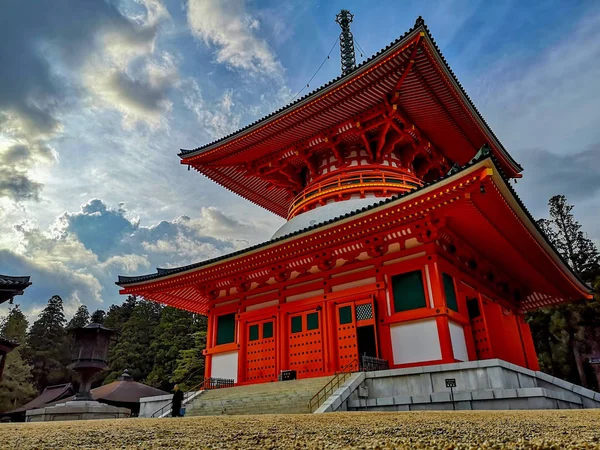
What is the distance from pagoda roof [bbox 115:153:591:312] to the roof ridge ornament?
16.0 meters

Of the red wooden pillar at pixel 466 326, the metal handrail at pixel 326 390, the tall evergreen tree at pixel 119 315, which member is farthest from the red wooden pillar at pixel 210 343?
the tall evergreen tree at pixel 119 315

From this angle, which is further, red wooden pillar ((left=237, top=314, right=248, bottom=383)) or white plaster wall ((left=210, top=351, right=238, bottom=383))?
white plaster wall ((left=210, top=351, right=238, bottom=383))

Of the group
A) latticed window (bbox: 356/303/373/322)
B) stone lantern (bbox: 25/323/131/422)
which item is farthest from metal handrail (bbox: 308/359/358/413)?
stone lantern (bbox: 25/323/131/422)

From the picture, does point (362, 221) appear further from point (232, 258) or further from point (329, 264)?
point (232, 258)

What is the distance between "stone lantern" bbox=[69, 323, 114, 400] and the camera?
14281 mm

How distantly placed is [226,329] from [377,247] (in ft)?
22.4

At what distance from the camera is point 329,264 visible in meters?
13.8

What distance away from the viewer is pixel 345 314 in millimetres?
12992

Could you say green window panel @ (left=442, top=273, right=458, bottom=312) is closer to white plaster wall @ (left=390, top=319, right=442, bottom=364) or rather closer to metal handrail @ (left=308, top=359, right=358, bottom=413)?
white plaster wall @ (left=390, top=319, right=442, bottom=364)

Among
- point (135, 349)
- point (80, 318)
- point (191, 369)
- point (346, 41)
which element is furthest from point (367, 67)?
point (80, 318)

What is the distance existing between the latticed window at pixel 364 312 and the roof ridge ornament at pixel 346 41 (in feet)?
56.5

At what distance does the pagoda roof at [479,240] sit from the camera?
1022cm

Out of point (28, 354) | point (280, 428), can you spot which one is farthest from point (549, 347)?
point (28, 354)

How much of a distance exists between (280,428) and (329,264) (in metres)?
9.21
